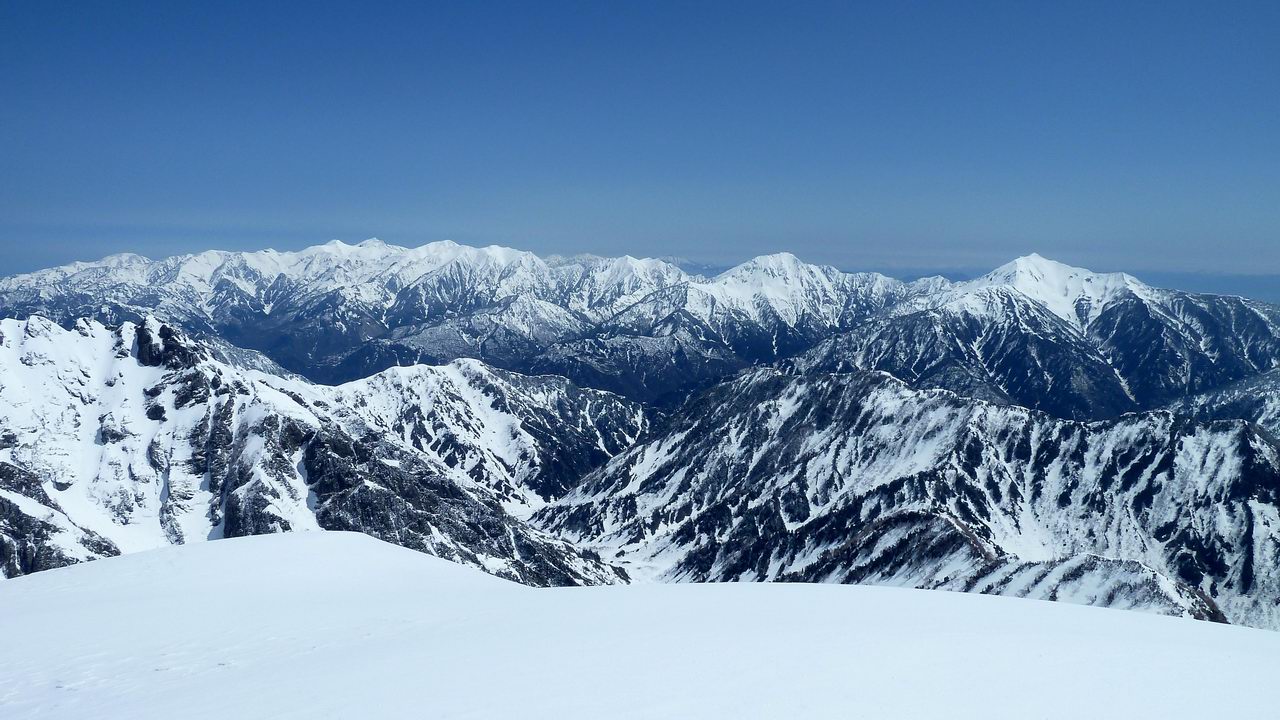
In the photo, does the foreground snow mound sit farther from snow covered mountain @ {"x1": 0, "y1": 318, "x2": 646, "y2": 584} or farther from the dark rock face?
snow covered mountain @ {"x1": 0, "y1": 318, "x2": 646, "y2": 584}

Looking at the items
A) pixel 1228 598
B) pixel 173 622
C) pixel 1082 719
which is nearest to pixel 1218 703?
pixel 1082 719

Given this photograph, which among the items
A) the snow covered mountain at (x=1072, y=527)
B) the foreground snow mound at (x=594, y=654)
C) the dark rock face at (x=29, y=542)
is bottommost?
the snow covered mountain at (x=1072, y=527)

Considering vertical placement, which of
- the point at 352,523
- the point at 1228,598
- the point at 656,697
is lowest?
the point at 1228,598

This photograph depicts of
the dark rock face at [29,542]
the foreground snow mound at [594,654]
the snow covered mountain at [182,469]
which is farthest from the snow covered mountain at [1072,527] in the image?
the dark rock face at [29,542]

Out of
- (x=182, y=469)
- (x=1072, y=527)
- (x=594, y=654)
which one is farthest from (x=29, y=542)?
(x=1072, y=527)

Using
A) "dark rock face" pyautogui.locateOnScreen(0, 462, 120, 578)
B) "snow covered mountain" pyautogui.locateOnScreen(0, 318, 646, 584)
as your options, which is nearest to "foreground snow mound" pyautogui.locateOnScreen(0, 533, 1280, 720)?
"dark rock face" pyautogui.locateOnScreen(0, 462, 120, 578)

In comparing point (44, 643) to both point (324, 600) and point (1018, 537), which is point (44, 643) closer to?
point (324, 600)

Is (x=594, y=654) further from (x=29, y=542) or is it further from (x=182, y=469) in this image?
(x=182, y=469)

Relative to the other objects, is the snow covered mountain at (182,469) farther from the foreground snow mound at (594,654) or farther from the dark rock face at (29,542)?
the foreground snow mound at (594,654)

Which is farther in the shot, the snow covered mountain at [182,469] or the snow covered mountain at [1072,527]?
the snow covered mountain at [182,469]
